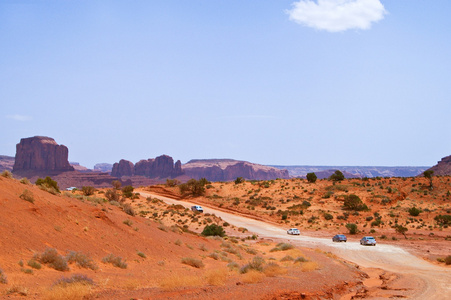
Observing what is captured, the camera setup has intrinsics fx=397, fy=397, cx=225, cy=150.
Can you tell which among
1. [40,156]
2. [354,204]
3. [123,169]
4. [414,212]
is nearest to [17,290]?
[414,212]

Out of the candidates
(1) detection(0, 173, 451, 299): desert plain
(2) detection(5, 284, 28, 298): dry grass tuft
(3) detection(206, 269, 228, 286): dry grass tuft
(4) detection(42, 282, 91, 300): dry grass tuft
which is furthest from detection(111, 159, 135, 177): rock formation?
(2) detection(5, 284, 28, 298): dry grass tuft

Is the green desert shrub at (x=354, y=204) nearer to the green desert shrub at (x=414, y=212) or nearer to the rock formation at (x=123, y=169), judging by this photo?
the green desert shrub at (x=414, y=212)

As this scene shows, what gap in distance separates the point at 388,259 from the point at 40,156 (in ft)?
478

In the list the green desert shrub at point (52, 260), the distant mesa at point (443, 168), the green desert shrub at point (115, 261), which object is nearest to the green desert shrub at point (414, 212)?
the green desert shrub at point (115, 261)

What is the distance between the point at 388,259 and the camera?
31328 millimetres

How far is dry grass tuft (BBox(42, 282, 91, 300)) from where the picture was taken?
10.0 metres

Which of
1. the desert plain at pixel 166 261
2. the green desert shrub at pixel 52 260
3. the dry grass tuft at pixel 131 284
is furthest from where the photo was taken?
the green desert shrub at pixel 52 260

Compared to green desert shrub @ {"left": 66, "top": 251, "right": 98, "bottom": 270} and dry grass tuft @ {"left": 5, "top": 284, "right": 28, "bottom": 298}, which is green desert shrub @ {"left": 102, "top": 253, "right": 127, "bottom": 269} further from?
dry grass tuft @ {"left": 5, "top": 284, "right": 28, "bottom": 298}

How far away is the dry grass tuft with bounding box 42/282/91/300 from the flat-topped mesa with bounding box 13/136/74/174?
149036 millimetres

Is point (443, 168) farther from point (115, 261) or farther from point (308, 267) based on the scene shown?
point (115, 261)

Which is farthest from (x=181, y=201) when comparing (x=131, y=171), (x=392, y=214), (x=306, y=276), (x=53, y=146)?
(x=131, y=171)

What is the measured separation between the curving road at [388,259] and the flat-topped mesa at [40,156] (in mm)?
116953

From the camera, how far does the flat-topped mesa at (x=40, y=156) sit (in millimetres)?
150125

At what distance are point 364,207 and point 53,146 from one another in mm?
128267
